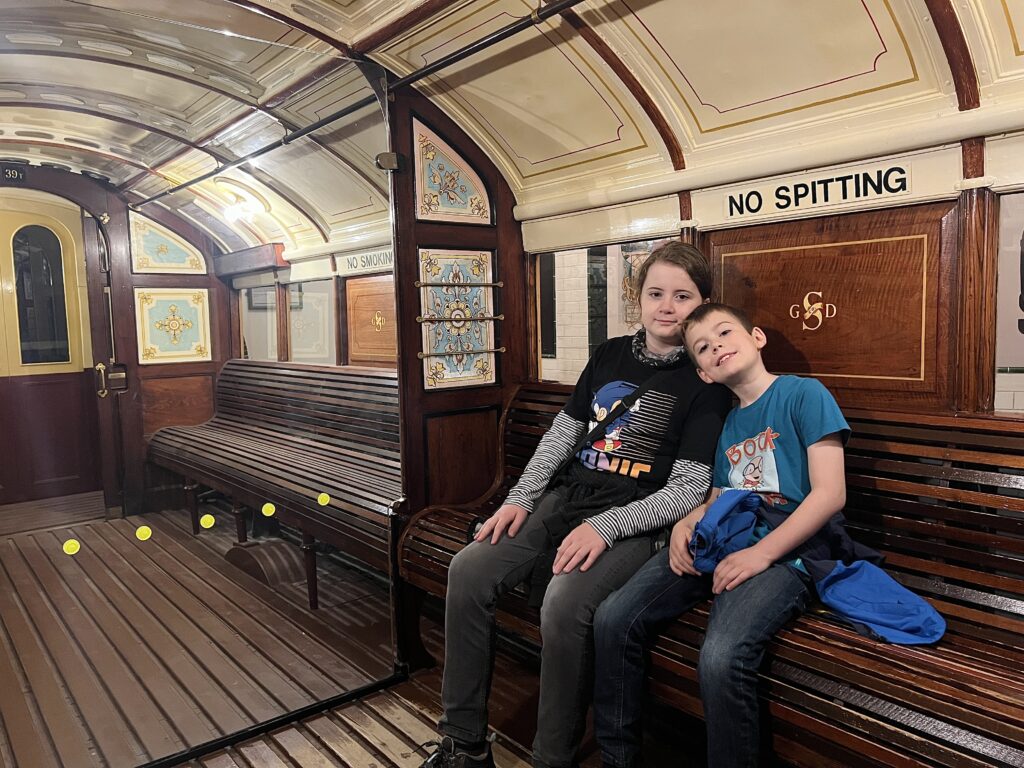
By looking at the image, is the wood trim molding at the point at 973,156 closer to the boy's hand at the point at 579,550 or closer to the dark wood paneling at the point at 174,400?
the boy's hand at the point at 579,550

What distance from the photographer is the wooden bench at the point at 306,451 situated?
339 cm

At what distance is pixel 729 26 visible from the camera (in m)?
2.54

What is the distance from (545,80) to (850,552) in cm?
230

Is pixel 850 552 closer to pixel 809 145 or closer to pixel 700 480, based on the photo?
pixel 700 480

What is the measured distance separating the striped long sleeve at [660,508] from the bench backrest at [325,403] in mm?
1766

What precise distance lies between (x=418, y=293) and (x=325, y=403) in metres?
1.23

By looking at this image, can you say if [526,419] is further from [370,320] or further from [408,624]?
[370,320]

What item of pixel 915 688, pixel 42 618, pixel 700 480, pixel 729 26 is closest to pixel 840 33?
pixel 729 26

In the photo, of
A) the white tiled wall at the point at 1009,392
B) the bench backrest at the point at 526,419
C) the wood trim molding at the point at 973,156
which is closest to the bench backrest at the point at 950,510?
the white tiled wall at the point at 1009,392

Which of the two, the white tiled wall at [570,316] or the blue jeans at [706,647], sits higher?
the white tiled wall at [570,316]

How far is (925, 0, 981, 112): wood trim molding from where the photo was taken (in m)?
2.12

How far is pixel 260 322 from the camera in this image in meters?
3.86

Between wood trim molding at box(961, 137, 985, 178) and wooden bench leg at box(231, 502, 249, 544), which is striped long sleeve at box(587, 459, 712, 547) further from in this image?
wooden bench leg at box(231, 502, 249, 544)

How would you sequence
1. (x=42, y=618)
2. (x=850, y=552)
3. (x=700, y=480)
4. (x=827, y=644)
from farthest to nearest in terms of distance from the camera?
(x=42, y=618) → (x=700, y=480) → (x=850, y=552) → (x=827, y=644)
